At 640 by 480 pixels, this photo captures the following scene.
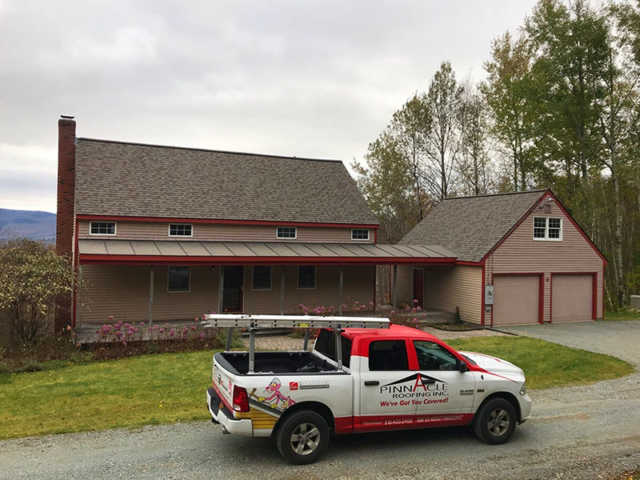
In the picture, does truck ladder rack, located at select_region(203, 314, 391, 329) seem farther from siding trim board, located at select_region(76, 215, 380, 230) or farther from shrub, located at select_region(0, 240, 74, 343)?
siding trim board, located at select_region(76, 215, 380, 230)

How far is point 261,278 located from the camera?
2172 cm

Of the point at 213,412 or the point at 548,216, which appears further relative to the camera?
the point at 548,216

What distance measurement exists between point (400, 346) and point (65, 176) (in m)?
19.2

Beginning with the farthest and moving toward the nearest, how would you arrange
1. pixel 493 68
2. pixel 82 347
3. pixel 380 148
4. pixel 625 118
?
pixel 380 148 → pixel 493 68 → pixel 625 118 → pixel 82 347

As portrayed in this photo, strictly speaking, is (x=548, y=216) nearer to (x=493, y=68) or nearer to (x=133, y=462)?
(x=493, y=68)

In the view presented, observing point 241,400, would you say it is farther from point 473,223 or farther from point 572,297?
point 572,297

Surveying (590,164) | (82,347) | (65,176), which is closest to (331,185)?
(65,176)

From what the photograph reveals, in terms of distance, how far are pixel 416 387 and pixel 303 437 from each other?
6.01 ft

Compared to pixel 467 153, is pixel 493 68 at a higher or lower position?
higher

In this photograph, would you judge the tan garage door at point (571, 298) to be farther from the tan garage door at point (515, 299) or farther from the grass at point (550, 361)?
the grass at point (550, 361)

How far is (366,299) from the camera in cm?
2358

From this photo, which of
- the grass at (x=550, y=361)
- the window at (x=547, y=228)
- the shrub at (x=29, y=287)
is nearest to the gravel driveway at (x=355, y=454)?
the grass at (x=550, y=361)

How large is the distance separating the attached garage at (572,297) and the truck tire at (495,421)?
16555 millimetres

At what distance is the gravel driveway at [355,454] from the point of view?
6.67 meters
